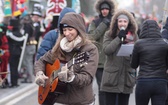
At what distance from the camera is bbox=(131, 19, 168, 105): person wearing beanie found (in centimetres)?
603

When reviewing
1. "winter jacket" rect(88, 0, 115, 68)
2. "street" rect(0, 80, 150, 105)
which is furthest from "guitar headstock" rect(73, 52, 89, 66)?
"street" rect(0, 80, 150, 105)

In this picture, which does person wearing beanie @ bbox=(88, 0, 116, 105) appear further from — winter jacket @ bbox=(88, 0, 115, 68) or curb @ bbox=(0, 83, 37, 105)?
curb @ bbox=(0, 83, 37, 105)

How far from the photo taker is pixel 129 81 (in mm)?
6891

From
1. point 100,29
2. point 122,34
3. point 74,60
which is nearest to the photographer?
point 74,60

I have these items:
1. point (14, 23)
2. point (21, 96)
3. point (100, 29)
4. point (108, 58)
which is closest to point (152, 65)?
point (108, 58)

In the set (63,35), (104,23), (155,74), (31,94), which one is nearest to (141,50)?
(155,74)

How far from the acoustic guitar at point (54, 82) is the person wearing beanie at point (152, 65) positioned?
4.96 ft

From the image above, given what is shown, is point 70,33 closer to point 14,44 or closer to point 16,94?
point 16,94

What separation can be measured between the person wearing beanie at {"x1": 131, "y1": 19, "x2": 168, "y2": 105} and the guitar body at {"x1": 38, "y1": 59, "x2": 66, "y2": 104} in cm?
151

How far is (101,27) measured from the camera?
314 inches

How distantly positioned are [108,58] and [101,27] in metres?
1.12

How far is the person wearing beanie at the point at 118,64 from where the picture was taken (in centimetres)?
680

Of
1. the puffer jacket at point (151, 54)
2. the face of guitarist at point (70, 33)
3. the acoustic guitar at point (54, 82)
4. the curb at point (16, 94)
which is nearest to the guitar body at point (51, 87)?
the acoustic guitar at point (54, 82)

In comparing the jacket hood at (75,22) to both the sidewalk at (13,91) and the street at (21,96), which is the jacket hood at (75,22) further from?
the sidewalk at (13,91)
